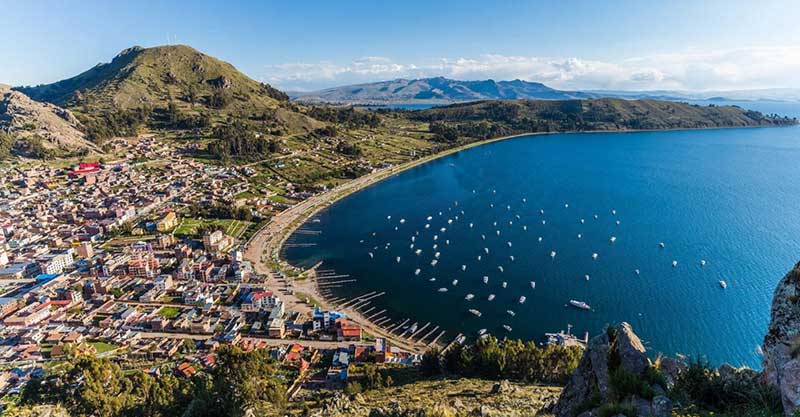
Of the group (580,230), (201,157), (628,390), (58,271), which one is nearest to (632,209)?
(580,230)

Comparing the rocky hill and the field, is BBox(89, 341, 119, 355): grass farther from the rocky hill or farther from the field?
the rocky hill

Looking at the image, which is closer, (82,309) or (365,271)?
(82,309)

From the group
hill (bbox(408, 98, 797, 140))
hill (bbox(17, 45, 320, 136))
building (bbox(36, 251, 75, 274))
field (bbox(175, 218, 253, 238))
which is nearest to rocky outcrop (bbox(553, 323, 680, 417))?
field (bbox(175, 218, 253, 238))

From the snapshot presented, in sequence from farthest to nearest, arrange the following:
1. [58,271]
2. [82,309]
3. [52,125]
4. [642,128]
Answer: [642,128] < [52,125] < [58,271] < [82,309]

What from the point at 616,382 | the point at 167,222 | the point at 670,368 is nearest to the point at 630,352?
the point at 616,382

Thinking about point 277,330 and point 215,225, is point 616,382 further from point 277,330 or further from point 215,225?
point 215,225

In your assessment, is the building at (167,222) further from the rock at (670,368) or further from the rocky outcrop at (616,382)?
the rock at (670,368)

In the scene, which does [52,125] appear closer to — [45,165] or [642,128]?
[45,165]

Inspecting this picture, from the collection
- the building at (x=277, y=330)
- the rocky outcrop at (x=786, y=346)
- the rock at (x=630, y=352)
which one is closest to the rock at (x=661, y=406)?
the rock at (x=630, y=352)
